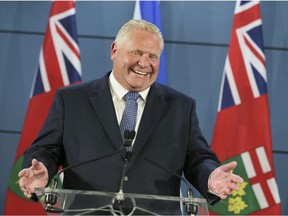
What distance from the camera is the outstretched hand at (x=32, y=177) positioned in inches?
69.7

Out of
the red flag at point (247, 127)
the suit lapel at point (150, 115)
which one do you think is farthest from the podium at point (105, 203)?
the red flag at point (247, 127)

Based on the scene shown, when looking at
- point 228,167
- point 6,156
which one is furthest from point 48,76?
point 228,167

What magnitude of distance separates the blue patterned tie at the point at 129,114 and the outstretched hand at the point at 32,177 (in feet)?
1.68

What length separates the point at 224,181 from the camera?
1.89m

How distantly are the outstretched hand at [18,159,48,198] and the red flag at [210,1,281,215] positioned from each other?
215cm

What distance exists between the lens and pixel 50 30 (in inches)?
156

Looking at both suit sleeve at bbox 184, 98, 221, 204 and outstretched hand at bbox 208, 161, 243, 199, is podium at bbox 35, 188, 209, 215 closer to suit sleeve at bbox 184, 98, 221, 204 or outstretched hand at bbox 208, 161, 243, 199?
outstretched hand at bbox 208, 161, 243, 199

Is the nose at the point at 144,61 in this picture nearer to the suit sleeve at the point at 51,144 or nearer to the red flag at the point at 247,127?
the suit sleeve at the point at 51,144

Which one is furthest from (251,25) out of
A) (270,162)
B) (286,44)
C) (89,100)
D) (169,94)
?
(89,100)

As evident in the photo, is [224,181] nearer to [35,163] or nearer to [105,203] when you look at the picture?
[105,203]

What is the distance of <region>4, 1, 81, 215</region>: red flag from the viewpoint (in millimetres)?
3807

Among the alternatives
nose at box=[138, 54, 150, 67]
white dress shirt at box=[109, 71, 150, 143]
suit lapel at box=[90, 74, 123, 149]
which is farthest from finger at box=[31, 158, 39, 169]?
nose at box=[138, 54, 150, 67]

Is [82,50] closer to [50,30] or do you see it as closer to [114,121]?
[50,30]

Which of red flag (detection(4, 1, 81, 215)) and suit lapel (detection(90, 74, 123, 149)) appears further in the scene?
red flag (detection(4, 1, 81, 215))
